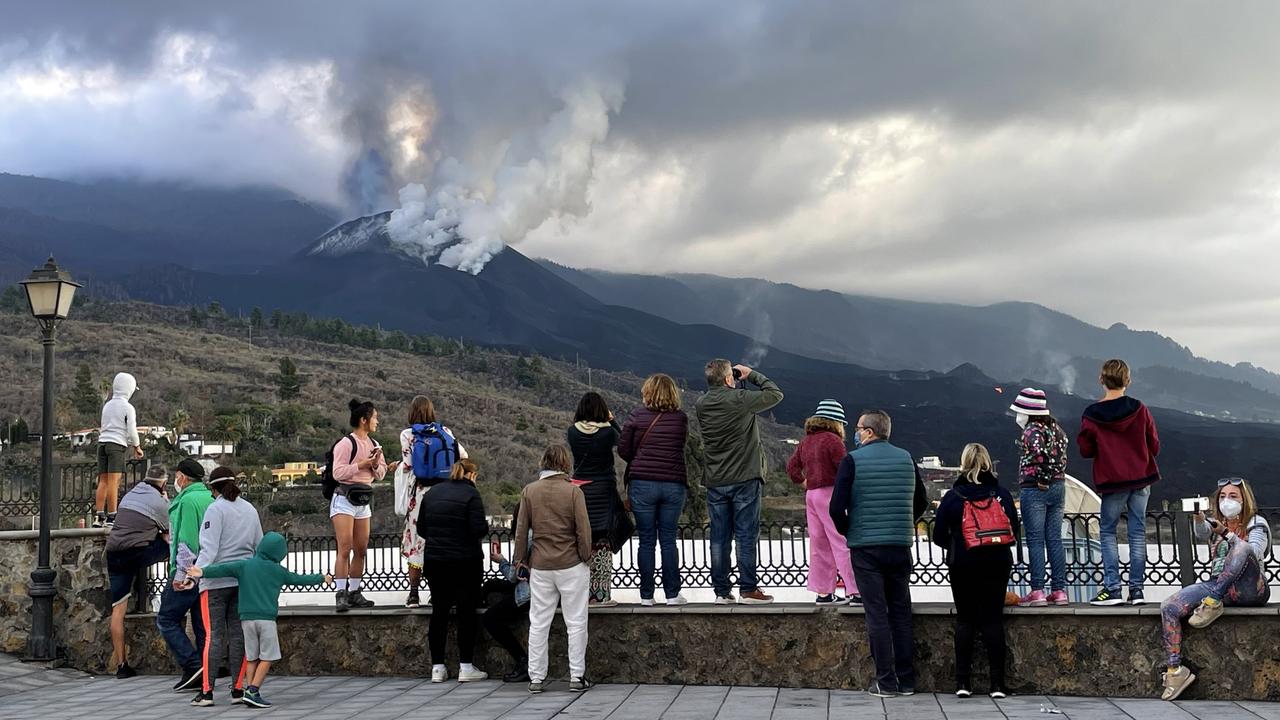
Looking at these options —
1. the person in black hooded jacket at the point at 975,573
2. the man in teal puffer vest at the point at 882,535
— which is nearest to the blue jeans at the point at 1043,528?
the person in black hooded jacket at the point at 975,573

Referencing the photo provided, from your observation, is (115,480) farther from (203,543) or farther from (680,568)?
(680,568)

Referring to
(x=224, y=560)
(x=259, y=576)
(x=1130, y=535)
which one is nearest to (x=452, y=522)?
(x=259, y=576)

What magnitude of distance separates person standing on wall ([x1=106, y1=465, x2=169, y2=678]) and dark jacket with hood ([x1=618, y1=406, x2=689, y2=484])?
3883mm

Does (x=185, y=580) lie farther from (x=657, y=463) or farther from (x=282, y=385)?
(x=282, y=385)

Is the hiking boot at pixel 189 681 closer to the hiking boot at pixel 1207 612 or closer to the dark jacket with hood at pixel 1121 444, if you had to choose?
the dark jacket with hood at pixel 1121 444

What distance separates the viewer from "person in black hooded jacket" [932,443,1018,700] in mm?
7246

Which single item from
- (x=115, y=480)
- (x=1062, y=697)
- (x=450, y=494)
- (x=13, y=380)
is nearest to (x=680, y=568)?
(x=450, y=494)

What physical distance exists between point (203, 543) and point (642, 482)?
3089 mm

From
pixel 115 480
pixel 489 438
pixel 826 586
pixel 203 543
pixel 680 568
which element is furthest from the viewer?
pixel 489 438

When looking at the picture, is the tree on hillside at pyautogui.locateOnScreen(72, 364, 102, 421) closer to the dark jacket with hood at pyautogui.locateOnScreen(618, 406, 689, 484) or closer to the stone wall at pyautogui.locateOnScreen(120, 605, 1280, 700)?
the stone wall at pyautogui.locateOnScreen(120, 605, 1280, 700)

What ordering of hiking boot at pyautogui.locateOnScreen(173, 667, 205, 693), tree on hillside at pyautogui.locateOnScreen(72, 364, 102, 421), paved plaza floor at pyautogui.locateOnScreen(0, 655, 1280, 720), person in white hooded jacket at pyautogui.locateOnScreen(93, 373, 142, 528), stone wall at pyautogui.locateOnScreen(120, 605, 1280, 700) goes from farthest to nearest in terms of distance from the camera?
tree on hillside at pyautogui.locateOnScreen(72, 364, 102, 421), person in white hooded jacket at pyautogui.locateOnScreen(93, 373, 142, 528), hiking boot at pyautogui.locateOnScreen(173, 667, 205, 693), stone wall at pyautogui.locateOnScreen(120, 605, 1280, 700), paved plaza floor at pyautogui.locateOnScreen(0, 655, 1280, 720)

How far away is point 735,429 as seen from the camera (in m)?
8.44

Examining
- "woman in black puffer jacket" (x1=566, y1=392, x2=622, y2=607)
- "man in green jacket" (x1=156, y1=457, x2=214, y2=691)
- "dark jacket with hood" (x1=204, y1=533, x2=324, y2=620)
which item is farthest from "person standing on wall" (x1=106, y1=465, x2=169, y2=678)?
"woman in black puffer jacket" (x1=566, y1=392, x2=622, y2=607)

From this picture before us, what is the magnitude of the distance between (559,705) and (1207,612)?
4.13 m
